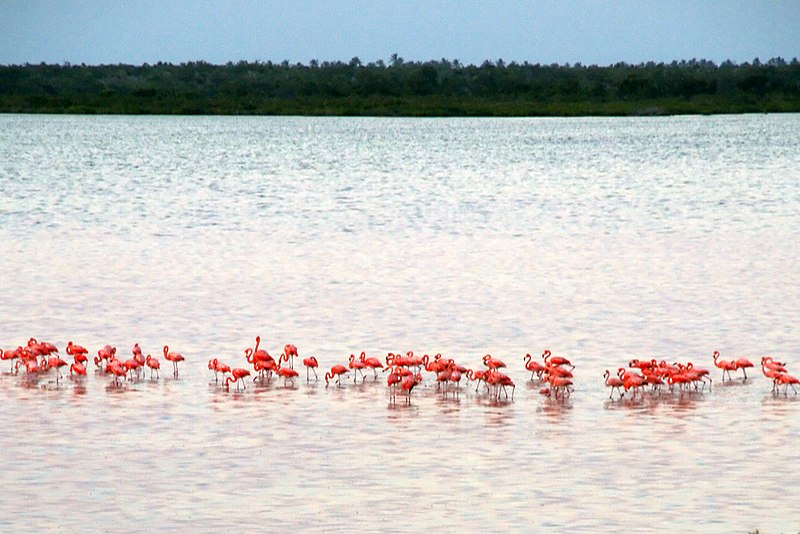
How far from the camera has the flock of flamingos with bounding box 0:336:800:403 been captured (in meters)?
12.3

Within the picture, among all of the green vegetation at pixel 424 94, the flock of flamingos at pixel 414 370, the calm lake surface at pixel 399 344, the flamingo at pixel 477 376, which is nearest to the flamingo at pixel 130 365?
the flock of flamingos at pixel 414 370

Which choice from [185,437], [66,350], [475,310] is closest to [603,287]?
[475,310]

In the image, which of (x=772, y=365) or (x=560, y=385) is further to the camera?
(x=772, y=365)

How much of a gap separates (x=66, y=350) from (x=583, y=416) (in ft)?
16.4

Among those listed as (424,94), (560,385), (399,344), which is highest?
(424,94)

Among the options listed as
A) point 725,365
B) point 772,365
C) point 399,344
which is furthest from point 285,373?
point 772,365

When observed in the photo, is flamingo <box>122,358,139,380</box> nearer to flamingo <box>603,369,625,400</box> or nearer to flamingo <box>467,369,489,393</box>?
flamingo <box>467,369,489,393</box>

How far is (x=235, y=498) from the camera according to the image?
9.31 meters

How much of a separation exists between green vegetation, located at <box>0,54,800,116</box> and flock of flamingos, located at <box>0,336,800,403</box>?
8683 centimetres

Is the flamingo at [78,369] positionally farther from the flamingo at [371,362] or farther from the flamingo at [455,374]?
the flamingo at [455,374]

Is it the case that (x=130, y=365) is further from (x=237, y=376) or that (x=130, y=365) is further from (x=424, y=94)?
(x=424, y=94)

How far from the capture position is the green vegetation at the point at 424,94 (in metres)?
103

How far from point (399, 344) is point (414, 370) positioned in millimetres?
1474

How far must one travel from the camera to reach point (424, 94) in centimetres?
11125
